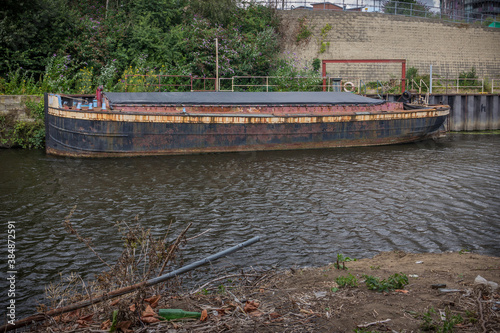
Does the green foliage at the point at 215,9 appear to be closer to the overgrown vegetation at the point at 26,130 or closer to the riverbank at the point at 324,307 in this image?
the overgrown vegetation at the point at 26,130

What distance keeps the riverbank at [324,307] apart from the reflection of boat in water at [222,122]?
39.7 ft

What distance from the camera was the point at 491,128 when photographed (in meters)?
27.2

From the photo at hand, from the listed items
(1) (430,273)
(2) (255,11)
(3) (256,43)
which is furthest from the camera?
(2) (255,11)

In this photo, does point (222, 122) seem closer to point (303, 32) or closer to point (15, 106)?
point (15, 106)

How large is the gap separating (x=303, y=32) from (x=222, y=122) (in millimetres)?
16629

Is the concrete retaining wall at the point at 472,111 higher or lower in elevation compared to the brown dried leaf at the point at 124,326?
higher

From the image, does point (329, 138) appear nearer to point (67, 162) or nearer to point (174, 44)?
point (67, 162)

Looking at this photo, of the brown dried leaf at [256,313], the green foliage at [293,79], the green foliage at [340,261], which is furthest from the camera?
the green foliage at [293,79]

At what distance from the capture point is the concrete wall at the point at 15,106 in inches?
756

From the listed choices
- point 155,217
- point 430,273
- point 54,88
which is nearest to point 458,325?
point 430,273

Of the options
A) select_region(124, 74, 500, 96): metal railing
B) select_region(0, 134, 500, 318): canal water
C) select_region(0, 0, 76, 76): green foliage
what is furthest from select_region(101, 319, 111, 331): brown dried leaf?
select_region(0, 0, 76, 76): green foliage

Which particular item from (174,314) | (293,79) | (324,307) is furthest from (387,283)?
(293,79)

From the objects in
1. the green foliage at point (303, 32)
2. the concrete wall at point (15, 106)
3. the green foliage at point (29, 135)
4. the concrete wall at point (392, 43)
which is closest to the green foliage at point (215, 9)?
the concrete wall at point (392, 43)

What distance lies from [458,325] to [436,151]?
16.4 meters
